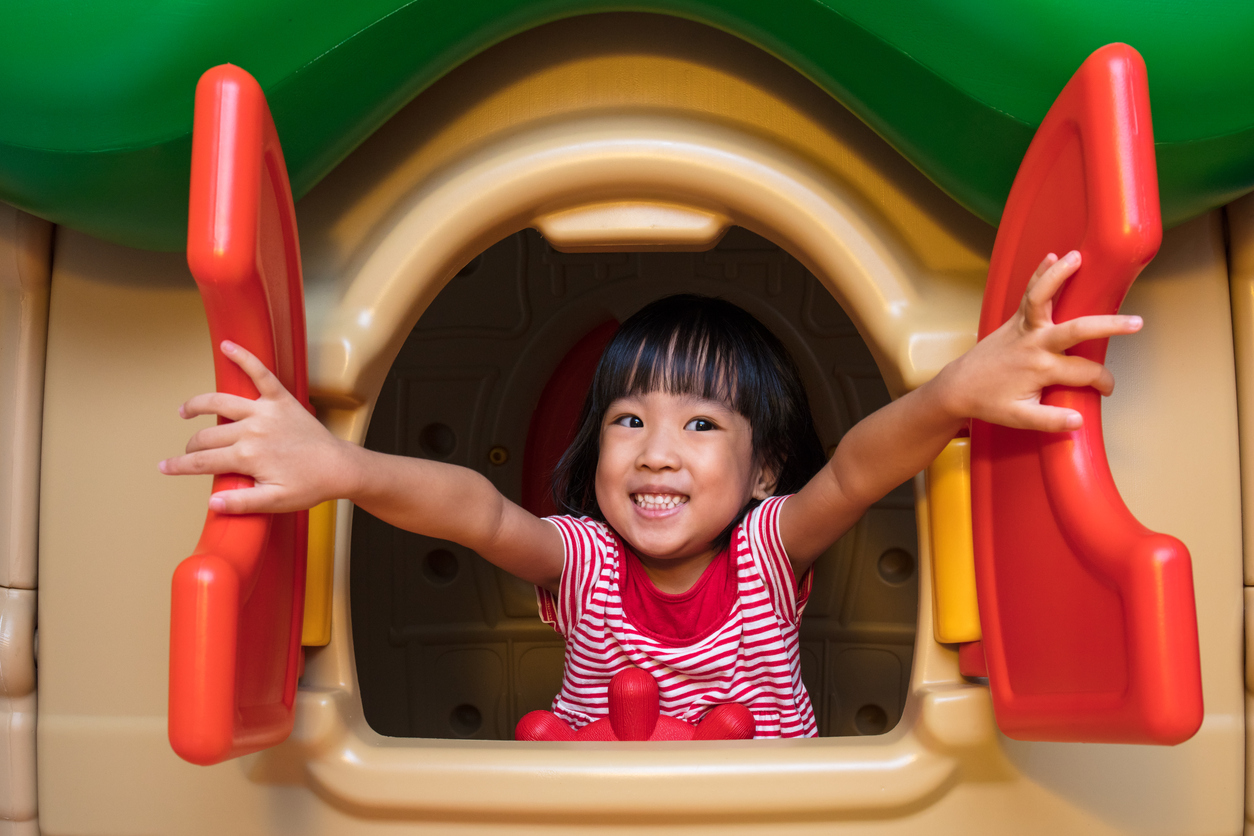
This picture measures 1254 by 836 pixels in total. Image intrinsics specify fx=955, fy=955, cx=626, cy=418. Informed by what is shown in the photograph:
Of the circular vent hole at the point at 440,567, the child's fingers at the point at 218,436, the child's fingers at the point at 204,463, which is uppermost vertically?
the child's fingers at the point at 218,436

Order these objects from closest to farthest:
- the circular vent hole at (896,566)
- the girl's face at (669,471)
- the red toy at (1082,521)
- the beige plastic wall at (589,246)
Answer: the red toy at (1082,521), the beige plastic wall at (589,246), the girl's face at (669,471), the circular vent hole at (896,566)

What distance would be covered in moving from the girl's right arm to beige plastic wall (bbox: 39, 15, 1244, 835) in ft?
0.33

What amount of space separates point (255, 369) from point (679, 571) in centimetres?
59

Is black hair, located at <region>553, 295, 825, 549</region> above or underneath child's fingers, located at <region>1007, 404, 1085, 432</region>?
above

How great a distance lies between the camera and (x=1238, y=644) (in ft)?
2.55

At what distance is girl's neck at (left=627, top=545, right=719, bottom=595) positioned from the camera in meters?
1.10

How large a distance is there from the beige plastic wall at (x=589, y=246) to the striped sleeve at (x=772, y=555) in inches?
8.0

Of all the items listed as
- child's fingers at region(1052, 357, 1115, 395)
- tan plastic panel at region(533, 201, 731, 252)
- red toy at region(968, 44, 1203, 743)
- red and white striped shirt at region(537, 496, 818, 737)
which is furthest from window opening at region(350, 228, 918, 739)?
child's fingers at region(1052, 357, 1115, 395)

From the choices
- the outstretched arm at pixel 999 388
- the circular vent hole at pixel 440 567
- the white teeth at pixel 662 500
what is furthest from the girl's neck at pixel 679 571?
the circular vent hole at pixel 440 567

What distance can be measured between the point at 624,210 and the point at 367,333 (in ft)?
0.83

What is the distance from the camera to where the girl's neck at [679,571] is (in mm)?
1101

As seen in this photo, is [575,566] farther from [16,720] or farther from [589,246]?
[16,720]

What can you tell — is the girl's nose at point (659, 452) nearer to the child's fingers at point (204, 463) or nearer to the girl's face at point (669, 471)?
the girl's face at point (669, 471)

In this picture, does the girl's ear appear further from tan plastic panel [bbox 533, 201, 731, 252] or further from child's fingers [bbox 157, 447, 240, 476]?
child's fingers [bbox 157, 447, 240, 476]
